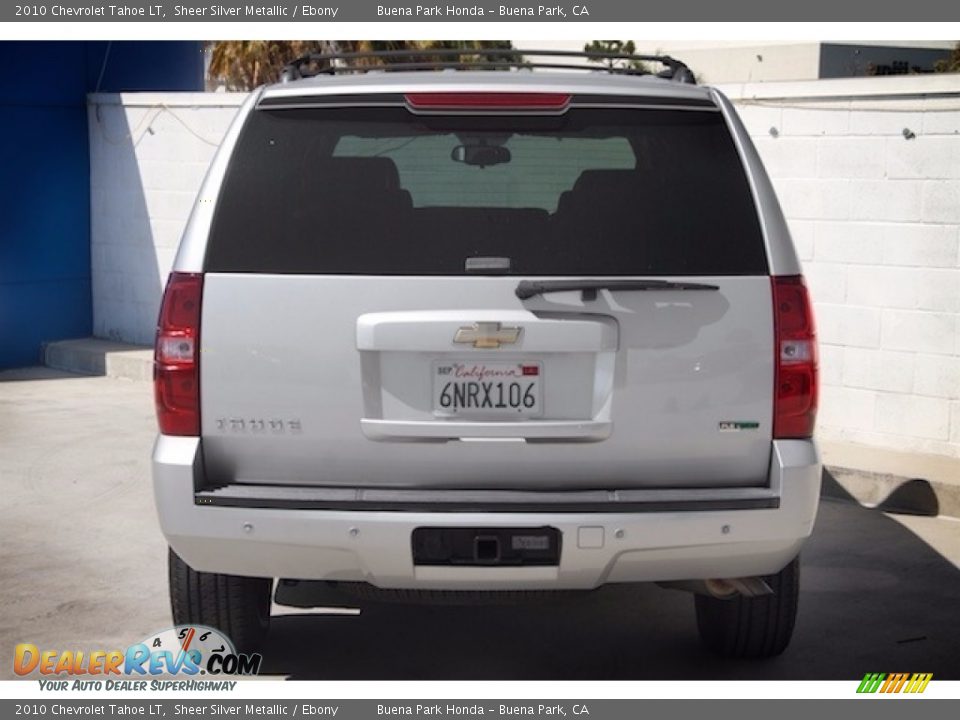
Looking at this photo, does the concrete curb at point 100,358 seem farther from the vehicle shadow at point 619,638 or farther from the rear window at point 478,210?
the rear window at point 478,210

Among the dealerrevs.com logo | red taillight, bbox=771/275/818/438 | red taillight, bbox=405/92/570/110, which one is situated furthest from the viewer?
the dealerrevs.com logo

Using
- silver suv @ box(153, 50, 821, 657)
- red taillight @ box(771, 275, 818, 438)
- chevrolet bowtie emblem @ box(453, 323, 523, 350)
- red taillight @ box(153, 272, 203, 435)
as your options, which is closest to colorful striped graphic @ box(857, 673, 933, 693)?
silver suv @ box(153, 50, 821, 657)

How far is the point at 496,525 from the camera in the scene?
451 centimetres

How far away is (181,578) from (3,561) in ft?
7.54

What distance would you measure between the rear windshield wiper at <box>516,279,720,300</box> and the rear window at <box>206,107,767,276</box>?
0.05 m

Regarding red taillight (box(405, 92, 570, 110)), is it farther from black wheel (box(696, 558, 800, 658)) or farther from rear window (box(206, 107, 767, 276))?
black wheel (box(696, 558, 800, 658))

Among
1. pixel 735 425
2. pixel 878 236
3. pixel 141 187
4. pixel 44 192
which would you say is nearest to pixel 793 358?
pixel 735 425

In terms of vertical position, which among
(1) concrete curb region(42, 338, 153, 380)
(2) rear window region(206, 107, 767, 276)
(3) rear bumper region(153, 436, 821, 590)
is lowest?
(1) concrete curb region(42, 338, 153, 380)

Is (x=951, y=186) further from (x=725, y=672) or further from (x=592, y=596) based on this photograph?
(x=725, y=672)

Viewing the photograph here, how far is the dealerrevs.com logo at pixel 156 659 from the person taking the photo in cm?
533

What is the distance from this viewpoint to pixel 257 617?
5371 mm

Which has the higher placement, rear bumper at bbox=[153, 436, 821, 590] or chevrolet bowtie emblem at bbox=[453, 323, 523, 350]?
chevrolet bowtie emblem at bbox=[453, 323, 523, 350]

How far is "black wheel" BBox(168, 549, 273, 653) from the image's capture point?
520 cm

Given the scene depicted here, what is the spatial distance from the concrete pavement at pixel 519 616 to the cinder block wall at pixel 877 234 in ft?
3.00
